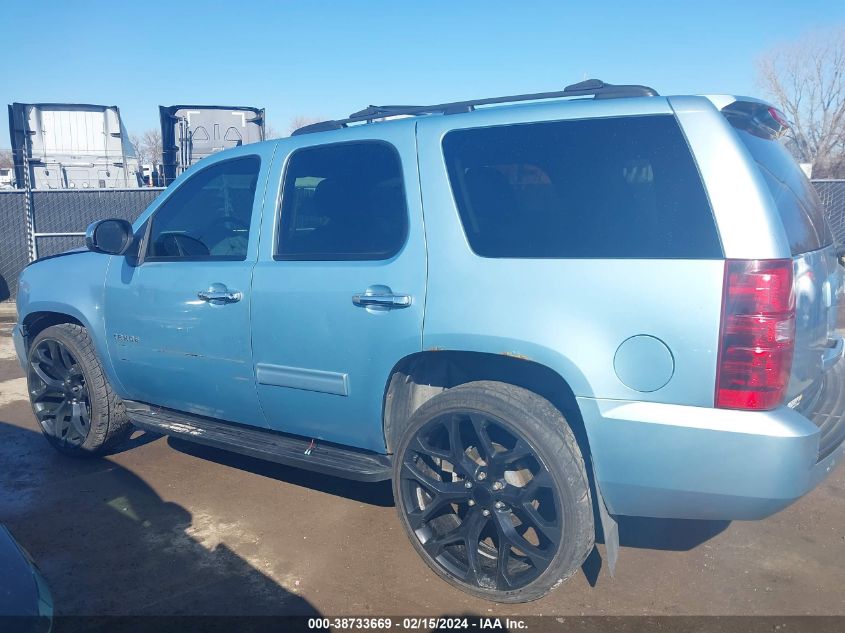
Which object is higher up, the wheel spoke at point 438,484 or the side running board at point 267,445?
the wheel spoke at point 438,484

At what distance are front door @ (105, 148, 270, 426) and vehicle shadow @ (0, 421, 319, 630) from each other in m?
0.60

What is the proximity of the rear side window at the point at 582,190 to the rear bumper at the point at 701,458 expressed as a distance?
1.94 feet

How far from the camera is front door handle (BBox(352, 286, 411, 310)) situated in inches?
121

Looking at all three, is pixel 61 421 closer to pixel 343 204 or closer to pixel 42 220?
pixel 343 204

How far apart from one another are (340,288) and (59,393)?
2.57 meters

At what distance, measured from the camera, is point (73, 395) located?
465 cm

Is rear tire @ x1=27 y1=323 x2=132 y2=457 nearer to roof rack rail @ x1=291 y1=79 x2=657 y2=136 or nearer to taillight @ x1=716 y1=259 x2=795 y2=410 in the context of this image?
roof rack rail @ x1=291 y1=79 x2=657 y2=136

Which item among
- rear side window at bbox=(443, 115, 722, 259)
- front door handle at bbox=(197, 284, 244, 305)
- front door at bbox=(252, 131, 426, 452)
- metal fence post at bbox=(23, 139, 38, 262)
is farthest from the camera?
metal fence post at bbox=(23, 139, 38, 262)

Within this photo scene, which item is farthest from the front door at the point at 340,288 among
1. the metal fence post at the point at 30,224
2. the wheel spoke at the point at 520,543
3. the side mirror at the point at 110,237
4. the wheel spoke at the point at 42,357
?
the metal fence post at the point at 30,224

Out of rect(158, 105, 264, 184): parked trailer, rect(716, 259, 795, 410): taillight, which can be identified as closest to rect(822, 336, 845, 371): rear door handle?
rect(716, 259, 795, 410): taillight

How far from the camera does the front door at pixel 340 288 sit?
3.14 metres

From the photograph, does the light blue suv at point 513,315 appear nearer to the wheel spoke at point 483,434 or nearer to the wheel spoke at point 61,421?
the wheel spoke at point 483,434

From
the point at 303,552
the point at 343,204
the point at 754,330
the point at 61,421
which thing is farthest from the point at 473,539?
the point at 61,421

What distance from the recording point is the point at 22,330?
192 inches
